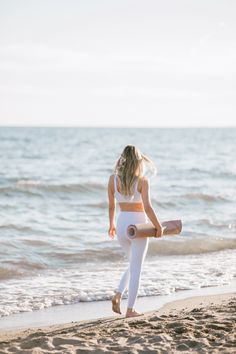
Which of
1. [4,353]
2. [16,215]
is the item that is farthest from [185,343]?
[16,215]

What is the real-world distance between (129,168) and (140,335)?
64.2 inches

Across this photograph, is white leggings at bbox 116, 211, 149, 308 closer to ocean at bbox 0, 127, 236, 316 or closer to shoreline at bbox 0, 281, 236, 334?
shoreline at bbox 0, 281, 236, 334

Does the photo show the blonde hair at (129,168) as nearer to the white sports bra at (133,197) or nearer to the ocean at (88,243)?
the white sports bra at (133,197)

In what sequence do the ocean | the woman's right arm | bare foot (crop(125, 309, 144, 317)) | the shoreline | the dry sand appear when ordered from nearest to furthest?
the dry sand
the woman's right arm
bare foot (crop(125, 309, 144, 317))
the shoreline
the ocean

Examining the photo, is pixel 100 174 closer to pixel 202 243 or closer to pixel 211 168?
pixel 211 168

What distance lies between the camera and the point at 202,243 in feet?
38.8

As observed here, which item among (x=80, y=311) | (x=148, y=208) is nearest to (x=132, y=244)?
(x=148, y=208)

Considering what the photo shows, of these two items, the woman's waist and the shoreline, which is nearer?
the woman's waist

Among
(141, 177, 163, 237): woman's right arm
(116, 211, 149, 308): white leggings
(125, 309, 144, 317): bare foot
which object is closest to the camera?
(141, 177, 163, 237): woman's right arm

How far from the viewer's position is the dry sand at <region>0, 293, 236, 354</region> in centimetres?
507

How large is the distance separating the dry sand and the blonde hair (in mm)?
1294

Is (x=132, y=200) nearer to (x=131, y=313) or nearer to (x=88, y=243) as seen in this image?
(x=131, y=313)

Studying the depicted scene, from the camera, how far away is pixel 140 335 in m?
5.39

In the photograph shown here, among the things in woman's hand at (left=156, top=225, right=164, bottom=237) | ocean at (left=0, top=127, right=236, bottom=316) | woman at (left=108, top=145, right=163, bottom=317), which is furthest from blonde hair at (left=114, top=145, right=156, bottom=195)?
ocean at (left=0, top=127, right=236, bottom=316)
